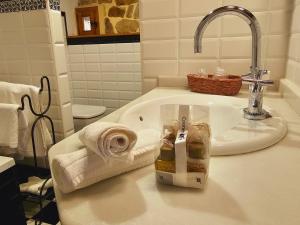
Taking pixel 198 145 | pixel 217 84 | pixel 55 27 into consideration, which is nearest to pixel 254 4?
pixel 217 84

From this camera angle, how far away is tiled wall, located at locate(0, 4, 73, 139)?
131 cm

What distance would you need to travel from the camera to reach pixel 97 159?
13.9 inches

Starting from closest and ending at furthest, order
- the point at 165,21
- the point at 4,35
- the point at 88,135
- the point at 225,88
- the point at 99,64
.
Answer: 1. the point at 88,135
2. the point at 225,88
3. the point at 165,21
4. the point at 4,35
5. the point at 99,64

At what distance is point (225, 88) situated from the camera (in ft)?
2.80

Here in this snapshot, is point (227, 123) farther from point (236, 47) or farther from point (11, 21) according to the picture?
point (11, 21)

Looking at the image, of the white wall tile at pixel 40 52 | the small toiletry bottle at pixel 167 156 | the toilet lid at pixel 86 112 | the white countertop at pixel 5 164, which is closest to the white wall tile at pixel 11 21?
the white wall tile at pixel 40 52

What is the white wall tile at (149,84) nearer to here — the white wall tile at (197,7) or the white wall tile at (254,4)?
the white wall tile at (197,7)

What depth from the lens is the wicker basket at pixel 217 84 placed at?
0.85 metres

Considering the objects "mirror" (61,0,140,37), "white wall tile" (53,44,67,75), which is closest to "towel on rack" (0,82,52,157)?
"white wall tile" (53,44,67,75)

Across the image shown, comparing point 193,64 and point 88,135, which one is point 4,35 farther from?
point 88,135

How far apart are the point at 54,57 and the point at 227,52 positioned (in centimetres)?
92

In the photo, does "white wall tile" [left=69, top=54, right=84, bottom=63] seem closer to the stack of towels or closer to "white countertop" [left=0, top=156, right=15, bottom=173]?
"white countertop" [left=0, top=156, right=15, bottom=173]

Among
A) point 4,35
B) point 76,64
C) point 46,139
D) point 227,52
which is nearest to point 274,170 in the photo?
point 227,52

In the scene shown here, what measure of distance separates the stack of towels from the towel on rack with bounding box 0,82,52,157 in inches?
38.1
